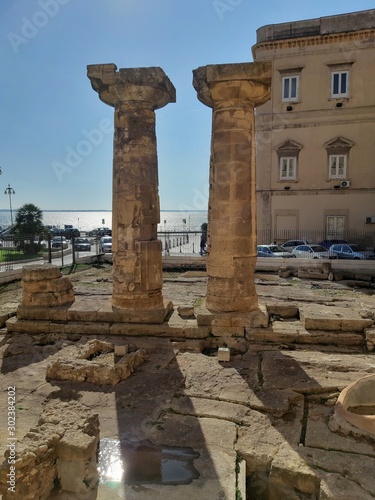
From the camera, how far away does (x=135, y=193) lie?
8383mm

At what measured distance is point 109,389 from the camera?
230 inches

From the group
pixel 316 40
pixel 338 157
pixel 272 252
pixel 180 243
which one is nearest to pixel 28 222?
pixel 180 243

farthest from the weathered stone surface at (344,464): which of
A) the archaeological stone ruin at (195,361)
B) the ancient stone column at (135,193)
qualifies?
the ancient stone column at (135,193)

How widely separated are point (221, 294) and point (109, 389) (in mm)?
3182

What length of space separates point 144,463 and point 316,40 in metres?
24.7

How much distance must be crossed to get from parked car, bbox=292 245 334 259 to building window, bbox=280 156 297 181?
218 inches

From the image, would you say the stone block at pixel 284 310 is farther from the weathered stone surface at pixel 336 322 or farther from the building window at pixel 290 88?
the building window at pixel 290 88

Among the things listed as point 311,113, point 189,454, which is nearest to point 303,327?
point 189,454

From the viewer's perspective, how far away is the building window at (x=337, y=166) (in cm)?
2261

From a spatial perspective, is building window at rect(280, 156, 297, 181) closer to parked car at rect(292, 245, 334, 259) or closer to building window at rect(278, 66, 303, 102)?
building window at rect(278, 66, 303, 102)

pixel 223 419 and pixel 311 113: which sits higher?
pixel 311 113

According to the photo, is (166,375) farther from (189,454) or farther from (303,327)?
(303,327)

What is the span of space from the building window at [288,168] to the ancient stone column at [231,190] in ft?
52.9

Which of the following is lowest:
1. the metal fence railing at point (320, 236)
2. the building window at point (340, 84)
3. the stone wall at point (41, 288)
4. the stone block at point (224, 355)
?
the stone block at point (224, 355)
